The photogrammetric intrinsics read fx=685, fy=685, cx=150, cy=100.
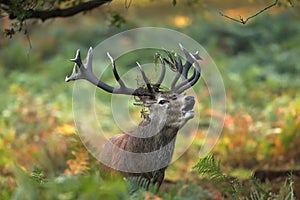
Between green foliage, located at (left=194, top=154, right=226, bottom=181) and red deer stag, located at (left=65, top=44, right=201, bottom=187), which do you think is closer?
green foliage, located at (left=194, top=154, right=226, bottom=181)

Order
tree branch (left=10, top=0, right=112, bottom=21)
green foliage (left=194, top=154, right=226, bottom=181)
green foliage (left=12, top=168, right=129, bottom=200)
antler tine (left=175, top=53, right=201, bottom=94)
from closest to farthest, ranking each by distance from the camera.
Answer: green foliage (left=12, top=168, right=129, bottom=200), green foliage (left=194, top=154, right=226, bottom=181), antler tine (left=175, top=53, right=201, bottom=94), tree branch (left=10, top=0, right=112, bottom=21)

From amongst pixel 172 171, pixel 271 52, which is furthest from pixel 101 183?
pixel 271 52

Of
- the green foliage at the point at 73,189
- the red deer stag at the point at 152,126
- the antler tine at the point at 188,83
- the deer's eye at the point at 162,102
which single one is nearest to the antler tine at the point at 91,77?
the red deer stag at the point at 152,126

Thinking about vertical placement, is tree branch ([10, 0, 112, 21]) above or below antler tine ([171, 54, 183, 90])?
above

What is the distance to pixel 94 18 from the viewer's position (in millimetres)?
22969

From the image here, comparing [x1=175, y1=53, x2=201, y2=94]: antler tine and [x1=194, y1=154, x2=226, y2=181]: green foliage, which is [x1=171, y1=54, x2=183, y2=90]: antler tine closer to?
[x1=175, y1=53, x2=201, y2=94]: antler tine

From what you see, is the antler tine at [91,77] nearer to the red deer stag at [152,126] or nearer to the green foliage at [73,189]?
the red deer stag at [152,126]

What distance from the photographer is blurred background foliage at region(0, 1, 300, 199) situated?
19.5 feet

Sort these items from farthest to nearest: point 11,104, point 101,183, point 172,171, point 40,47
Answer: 1. point 40,47
2. point 11,104
3. point 172,171
4. point 101,183

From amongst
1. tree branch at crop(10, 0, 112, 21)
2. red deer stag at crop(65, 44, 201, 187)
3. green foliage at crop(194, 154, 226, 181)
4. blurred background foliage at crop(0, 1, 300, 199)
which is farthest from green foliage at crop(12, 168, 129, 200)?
tree branch at crop(10, 0, 112, 21)

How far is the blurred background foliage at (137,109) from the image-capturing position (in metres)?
5.93

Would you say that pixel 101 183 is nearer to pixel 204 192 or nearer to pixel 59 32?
pixel 204 192

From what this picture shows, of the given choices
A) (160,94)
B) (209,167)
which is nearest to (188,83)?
(160,94)

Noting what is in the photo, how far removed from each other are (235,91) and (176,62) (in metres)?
7.57
